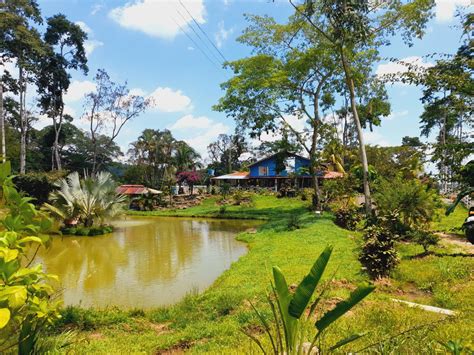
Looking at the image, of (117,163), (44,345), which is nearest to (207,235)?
(44,345)

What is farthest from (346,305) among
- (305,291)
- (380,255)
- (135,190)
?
(135,190)

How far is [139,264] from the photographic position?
1024cm

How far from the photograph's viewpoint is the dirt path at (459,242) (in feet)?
28.7

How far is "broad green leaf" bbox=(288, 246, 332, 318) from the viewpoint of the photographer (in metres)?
2.13

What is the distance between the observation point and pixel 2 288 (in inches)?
48.8

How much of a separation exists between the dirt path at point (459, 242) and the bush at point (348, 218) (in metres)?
4.42

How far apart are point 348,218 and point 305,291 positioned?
14.3 m

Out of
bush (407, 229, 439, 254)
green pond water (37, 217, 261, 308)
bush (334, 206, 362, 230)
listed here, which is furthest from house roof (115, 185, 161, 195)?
bush (407, 229, 439, 254)

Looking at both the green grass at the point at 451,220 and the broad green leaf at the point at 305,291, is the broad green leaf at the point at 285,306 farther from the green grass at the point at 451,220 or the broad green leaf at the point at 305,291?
the green grass at the point at 451,220

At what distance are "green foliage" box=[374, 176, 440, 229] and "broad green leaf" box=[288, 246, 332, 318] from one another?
8.72 m

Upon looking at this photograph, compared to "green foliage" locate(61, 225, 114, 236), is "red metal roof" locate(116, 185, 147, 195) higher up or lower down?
higher up

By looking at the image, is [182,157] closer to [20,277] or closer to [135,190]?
[135,190]

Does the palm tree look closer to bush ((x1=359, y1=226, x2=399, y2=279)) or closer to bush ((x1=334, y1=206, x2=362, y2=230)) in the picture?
bush ((x1=334, y1=206, x2=362, y2=230))

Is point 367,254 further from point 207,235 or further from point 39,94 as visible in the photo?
point 39,94
